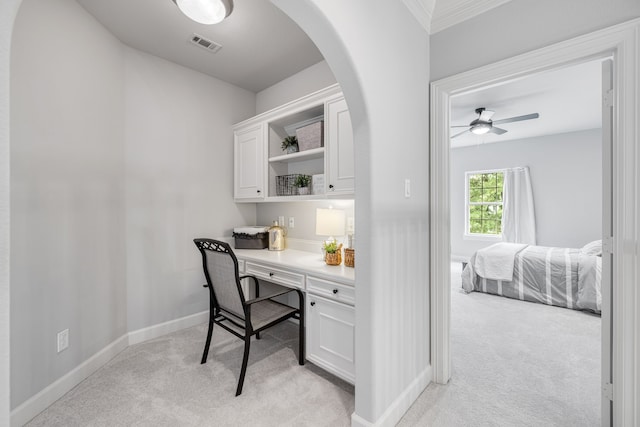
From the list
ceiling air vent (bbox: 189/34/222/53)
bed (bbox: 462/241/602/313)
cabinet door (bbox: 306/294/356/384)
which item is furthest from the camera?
bed (bbox: 462/241/602/313)

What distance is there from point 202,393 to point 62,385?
910 mm

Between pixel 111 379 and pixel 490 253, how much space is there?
4.46 m

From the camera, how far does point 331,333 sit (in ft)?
6.34

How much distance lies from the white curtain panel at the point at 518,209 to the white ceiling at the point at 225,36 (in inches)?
198

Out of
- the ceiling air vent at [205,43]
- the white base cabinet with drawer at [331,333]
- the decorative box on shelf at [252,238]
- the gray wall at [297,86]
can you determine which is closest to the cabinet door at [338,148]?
the gray wall at [297,86]

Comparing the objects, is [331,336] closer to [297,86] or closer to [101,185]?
[101,185]

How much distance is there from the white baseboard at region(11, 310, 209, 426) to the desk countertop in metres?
0.90

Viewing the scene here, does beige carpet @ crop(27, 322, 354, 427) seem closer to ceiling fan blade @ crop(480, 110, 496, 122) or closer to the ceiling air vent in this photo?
the ceiling air vent

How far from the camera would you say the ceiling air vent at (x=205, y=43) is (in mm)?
2405

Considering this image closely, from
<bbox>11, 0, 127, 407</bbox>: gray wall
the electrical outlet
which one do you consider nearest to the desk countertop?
<bbox>11, 0, 127, 407</bbox>: gray wall

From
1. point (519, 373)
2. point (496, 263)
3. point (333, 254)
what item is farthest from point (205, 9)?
point (496, 263)

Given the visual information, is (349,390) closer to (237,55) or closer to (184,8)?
(184,8)

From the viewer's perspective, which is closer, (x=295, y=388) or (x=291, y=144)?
(x=295, y=388)

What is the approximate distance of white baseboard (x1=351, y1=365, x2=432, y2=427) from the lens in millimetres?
1499
